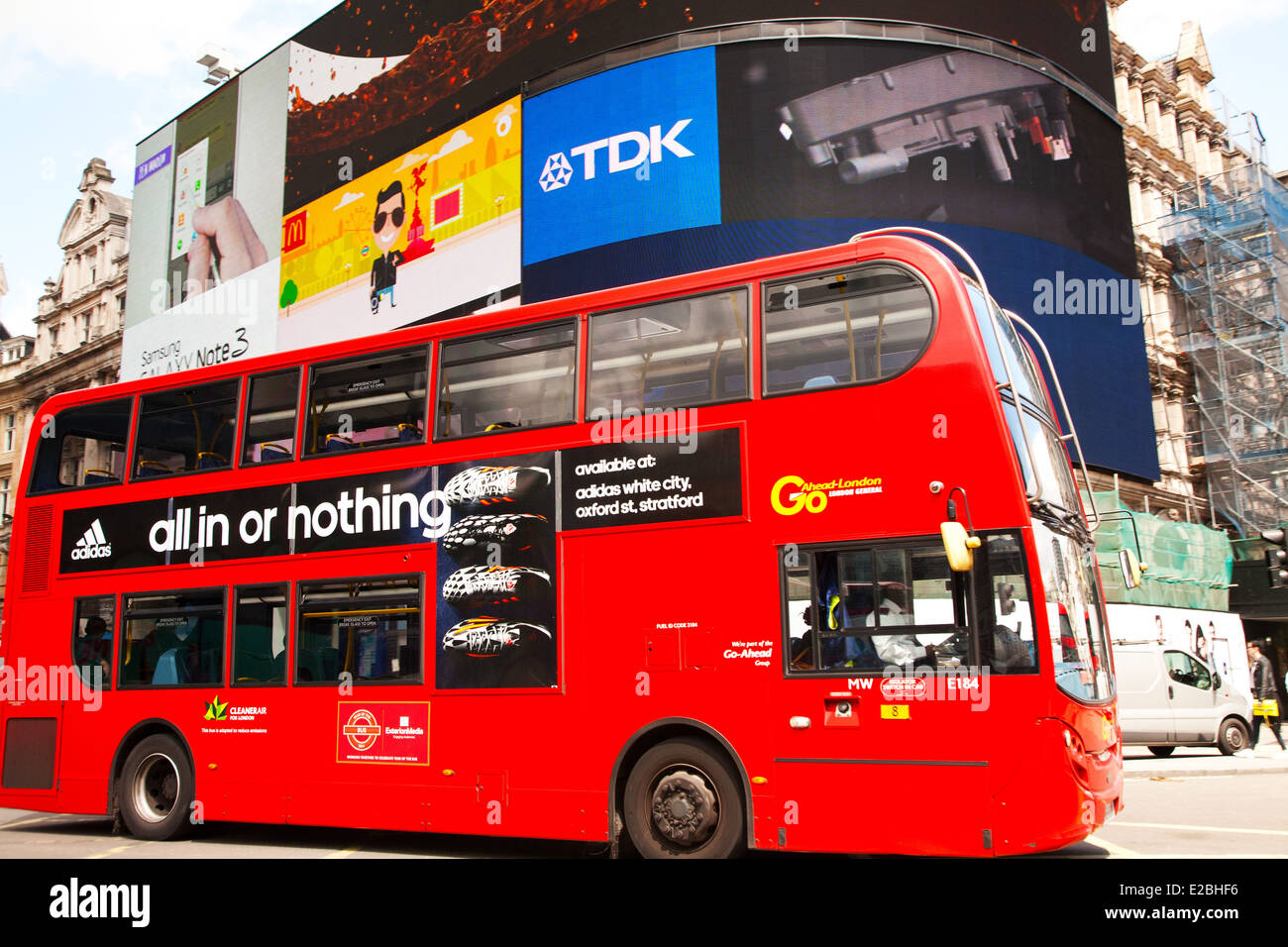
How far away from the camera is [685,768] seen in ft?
26.6

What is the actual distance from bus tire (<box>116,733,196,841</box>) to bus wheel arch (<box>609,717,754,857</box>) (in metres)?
4.89

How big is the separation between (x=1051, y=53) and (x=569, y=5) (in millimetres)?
12327

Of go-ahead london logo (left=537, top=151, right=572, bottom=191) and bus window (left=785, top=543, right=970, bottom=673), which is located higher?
go-ahead london logo (left=537, top=151, right=572, bottom=191)

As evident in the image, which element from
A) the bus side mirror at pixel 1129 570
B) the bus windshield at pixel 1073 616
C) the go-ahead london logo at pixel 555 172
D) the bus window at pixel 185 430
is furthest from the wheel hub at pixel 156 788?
the go-ahead london logo at pixel 555 172

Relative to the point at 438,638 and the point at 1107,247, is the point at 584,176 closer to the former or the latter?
the point at 1107,247

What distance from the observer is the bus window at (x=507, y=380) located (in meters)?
9.12

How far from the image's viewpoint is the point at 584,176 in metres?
26.6

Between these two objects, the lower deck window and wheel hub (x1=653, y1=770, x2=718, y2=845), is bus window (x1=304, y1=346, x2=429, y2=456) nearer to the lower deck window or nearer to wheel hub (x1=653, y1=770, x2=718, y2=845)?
wheel hub (x1=653, y1=770, x2=718, y2=845)

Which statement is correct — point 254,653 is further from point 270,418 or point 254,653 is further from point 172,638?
point 270,418

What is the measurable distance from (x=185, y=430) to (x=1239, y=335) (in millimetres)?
31863

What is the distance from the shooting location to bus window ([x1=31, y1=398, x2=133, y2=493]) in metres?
11.6

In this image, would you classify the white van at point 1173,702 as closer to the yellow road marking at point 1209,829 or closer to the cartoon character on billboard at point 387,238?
the yellow road marking at point 1209,829

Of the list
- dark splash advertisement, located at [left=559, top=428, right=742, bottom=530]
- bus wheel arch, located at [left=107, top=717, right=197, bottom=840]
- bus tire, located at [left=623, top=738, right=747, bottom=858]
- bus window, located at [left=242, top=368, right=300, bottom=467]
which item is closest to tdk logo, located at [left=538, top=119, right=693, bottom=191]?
bus window, located at [left=242, top=368, right=300, bottom=467]
